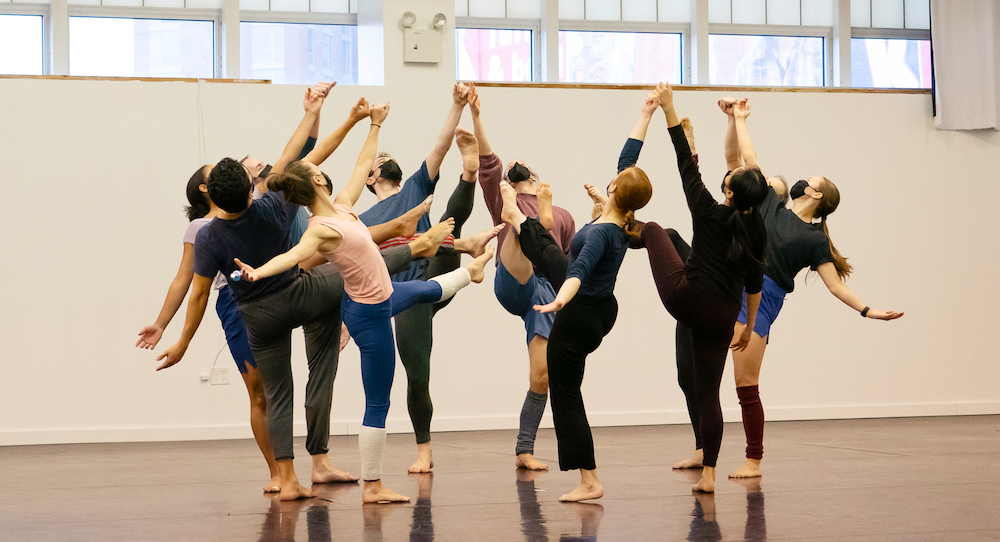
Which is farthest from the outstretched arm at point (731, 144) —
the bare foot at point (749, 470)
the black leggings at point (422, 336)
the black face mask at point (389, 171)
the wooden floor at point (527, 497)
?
the black face mask at point (389, 171)

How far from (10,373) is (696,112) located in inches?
198

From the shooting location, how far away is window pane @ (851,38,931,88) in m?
7.27

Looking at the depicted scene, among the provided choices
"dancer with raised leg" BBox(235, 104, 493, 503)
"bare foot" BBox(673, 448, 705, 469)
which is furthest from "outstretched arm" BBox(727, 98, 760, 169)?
"dancer with raised leg" BBox(235, 104, 493, 503)

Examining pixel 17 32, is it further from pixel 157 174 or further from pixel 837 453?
pixel 837 453

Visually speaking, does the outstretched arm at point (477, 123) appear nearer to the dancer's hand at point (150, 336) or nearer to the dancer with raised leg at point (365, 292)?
the dancer with raised leg at point (365, 292)

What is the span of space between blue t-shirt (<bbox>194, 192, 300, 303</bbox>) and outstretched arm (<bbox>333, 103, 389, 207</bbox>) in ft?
0.64

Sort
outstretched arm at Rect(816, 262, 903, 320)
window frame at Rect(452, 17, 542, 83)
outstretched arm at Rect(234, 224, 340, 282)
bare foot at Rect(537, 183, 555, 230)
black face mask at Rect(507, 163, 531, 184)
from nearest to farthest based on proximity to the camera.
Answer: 1. outstretched arm at Rect(234, 224, 340, 282)
2. bare foot at Rect(537, 183, 555, 230)
3. outstretched arm at Rect(816, 262, 903, 320)
4. black face mask at Rect(507, 163, 531, 184)
5. window frame at Rect(452, 17, 542, 83)

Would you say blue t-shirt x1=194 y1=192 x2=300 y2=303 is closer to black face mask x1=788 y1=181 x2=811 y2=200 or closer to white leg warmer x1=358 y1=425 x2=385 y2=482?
white leg warmer x1=358 y1=425 x2=385 y2=482

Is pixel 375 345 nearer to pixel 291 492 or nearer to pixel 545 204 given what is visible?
pixel 291 492

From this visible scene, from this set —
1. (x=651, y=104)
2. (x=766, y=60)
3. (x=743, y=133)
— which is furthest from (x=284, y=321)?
(x=766, y=60)

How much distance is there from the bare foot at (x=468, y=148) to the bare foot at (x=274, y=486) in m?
1.49

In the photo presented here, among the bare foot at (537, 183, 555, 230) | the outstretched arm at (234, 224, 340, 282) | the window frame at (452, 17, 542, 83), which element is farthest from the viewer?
the window frame at (452, 17, 542, 83)

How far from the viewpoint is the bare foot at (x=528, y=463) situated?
156 inches

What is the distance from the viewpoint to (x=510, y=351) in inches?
245
